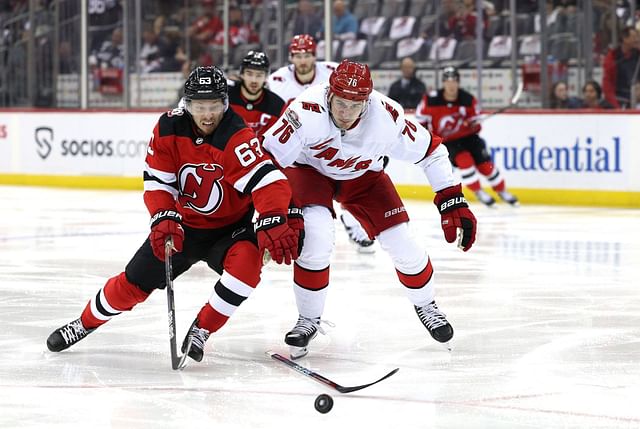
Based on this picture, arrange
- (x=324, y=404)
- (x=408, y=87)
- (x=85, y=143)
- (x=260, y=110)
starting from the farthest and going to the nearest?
1. (x=85, y=143)
2. (x=408, y=87)
3. (x=260, y=110)
4. (x=324, y=404)

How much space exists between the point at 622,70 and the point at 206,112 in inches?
311

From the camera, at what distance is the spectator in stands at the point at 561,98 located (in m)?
11.6

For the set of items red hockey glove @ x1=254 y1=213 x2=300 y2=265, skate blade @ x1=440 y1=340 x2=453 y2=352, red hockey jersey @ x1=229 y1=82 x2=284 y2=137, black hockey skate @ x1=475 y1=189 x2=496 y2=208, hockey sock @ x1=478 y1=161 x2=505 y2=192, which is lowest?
skate blade @ x1=440 y1=340 x2=453 y2=352

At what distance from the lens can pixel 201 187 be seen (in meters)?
4.29

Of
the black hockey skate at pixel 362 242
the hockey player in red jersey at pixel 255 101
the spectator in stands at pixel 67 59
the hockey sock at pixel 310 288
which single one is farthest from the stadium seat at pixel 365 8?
the hockey sock at pixel 310 288

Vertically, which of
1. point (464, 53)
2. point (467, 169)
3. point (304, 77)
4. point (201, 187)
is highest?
point (464, 53)

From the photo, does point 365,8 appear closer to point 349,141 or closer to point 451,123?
point 451,123

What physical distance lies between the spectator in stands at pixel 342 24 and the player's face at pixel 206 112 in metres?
8.92

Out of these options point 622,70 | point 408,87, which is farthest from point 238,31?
point 622,70

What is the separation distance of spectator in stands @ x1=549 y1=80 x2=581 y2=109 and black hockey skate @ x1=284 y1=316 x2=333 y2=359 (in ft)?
24.4

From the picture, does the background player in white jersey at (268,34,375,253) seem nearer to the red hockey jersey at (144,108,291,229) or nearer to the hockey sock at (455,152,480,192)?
the hockey sock at (455,152,480,192)

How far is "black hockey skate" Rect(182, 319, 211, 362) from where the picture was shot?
4199 mm

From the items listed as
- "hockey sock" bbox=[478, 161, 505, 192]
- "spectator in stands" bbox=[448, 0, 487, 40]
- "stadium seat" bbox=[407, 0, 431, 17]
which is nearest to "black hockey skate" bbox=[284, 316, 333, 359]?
"hockey sock" bbox=[478, 161, 505, 192]

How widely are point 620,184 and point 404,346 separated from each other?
6.86 metres
